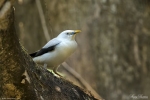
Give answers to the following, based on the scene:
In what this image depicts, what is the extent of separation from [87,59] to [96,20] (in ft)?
2.32

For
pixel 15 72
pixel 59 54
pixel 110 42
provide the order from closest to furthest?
1. pixel 15 72
2. pixel 59 54
3. pixel 110 42

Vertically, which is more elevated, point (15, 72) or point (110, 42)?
point (15, 72)

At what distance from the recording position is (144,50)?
20.4 ft

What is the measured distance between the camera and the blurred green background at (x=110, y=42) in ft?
19.9

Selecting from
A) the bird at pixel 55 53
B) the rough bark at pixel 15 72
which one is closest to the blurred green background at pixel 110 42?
the bird at pixel 55 53

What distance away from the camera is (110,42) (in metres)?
6.17

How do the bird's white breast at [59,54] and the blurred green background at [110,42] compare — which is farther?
the blurred green background at [110,42]

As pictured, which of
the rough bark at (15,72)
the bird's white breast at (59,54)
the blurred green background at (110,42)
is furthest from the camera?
the blurred green background at (110,42)

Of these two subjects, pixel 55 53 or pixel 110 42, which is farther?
pixel 110 42

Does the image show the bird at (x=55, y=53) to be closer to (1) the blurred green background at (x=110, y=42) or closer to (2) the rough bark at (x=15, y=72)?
(2) the rough bark at (x=15, y=72)

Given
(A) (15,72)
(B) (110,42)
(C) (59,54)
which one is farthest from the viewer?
(B) (110,42)

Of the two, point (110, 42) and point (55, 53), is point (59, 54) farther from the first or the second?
point (110, 42)

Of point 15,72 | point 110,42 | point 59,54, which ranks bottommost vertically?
point 110,42

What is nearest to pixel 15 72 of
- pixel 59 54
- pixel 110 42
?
pixel 59 54
